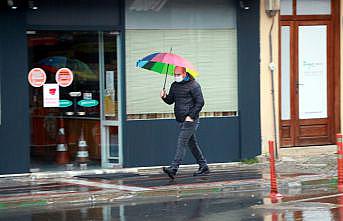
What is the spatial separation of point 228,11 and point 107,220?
6857 mm

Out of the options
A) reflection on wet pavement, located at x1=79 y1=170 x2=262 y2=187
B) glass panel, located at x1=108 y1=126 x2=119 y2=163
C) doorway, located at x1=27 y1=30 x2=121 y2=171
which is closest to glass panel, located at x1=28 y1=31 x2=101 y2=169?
doorway, located at x1=27 y1=30 x2=121 y2=171

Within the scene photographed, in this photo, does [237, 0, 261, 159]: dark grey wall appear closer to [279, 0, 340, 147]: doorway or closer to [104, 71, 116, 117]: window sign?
[279, 0, 340, 147]: doorway

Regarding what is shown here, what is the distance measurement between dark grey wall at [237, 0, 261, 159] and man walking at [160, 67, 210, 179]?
2.38 meters

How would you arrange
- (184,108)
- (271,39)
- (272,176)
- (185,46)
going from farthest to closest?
(271,39), (185,46), (184,108), (272,176)

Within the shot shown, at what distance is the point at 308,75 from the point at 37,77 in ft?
19.7

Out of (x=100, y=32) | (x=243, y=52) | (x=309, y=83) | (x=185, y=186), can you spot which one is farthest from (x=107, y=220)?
(x=309, y=83)

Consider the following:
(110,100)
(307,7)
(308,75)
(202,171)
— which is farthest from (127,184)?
(307,7)

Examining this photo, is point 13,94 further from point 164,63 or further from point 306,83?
point 306,83

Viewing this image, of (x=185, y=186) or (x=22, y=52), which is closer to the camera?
(x=185, y=186)

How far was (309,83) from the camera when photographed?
661 inches

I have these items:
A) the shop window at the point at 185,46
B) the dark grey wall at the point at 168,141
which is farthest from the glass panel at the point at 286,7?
the dark grey wall at the point at 168,141

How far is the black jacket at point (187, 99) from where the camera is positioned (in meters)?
13.5

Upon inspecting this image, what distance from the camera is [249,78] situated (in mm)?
16000

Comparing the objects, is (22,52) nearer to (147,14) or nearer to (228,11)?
A: (147,14)
